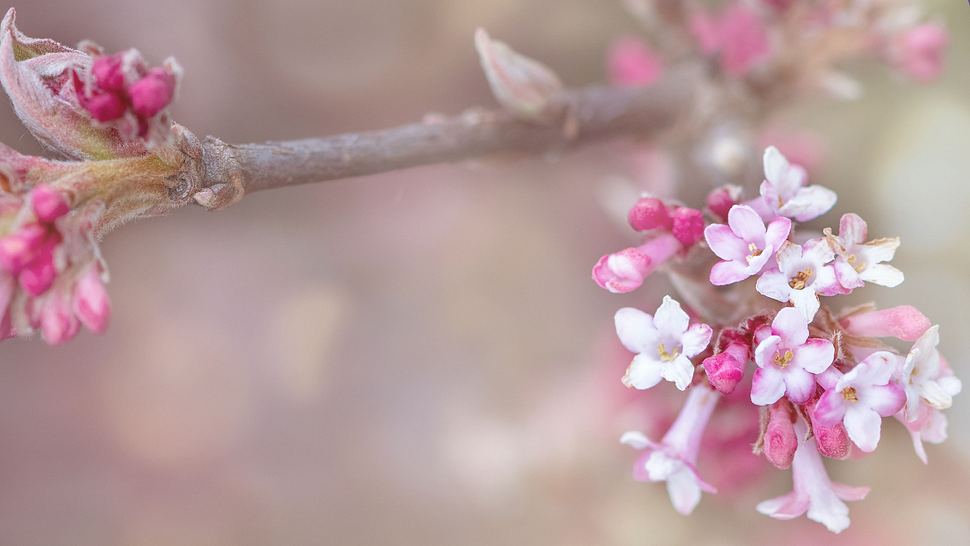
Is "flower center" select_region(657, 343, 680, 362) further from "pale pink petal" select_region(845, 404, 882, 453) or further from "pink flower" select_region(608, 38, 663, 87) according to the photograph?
"pink flower" select_region(608, 38, 663, 87)

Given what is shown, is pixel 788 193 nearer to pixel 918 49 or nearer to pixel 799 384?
pixel 799 384

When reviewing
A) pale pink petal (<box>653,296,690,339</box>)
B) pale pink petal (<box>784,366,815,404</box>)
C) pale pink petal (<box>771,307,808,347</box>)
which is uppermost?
pale pink petal (<box>653,296,690,339</box>)

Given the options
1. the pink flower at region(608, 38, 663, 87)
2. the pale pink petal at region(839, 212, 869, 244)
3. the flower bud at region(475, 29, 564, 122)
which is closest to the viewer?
the pale pink petal at region(839, 212, 869, 244)

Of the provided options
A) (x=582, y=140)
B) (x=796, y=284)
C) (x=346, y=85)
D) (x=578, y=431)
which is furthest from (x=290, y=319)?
(x=796, y=284)

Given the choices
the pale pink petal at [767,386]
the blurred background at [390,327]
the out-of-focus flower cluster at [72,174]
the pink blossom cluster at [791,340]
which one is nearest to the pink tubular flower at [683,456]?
the pink blossom cluster at [791,340]

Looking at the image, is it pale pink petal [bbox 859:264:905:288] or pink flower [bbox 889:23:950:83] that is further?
pink flower [bbox 889:23:950:83]

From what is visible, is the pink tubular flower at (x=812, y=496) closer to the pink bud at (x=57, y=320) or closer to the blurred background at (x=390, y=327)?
the pink bud at (x=57, y=320)

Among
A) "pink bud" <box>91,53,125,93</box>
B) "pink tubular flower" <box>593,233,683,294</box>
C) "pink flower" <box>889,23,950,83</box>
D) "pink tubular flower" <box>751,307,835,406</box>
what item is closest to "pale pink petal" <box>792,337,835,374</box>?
"pink tubular flower" <box>751,307,835,406</box>
